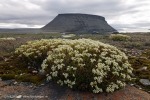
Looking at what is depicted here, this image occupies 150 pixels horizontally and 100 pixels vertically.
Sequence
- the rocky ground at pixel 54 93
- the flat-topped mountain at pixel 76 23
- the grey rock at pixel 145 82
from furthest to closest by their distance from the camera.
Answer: the flat-topped mountain at pixel 76 23, the grey rock at pixel 145 82, the rocky ground at pixel 54 93

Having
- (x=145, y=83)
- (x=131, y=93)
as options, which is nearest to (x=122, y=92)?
(x=131, y=93)

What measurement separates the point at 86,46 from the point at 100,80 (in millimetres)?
2150

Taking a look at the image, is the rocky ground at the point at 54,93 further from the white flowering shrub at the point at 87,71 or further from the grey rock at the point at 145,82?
the grey rock at the point at 145,82

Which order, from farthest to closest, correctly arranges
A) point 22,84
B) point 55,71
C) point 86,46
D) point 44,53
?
point 44,53, point 86,46, point 22,84, point 55,71

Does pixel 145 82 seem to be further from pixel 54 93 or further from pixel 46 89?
pixel 46 89

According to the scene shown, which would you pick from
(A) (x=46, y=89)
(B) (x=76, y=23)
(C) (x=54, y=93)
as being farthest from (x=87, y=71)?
(B) (x=76, y=23)

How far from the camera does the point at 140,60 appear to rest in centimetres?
967

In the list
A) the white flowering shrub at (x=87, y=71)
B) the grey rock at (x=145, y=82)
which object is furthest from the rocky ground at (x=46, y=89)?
the white flowering shrub at (x=87, y=71)

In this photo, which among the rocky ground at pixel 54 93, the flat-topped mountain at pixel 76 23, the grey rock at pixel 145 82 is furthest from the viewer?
the flat-topped mountain at pixel 76 23

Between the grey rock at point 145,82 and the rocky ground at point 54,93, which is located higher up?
the grey rock at point 145,82

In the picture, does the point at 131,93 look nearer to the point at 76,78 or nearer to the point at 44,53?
the point at 76,78

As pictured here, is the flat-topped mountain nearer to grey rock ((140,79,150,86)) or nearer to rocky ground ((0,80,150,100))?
grey rock ((140,79,150,86))

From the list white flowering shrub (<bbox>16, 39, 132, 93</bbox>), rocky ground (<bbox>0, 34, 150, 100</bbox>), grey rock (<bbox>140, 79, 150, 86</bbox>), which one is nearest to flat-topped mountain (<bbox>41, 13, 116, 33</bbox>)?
rocky ground (<bbox>0, 34, 150, 100</bbox>)

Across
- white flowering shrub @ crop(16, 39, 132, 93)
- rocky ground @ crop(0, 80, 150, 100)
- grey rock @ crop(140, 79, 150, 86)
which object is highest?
white flowering shrub @ crop(16, 39, 132, 93)
